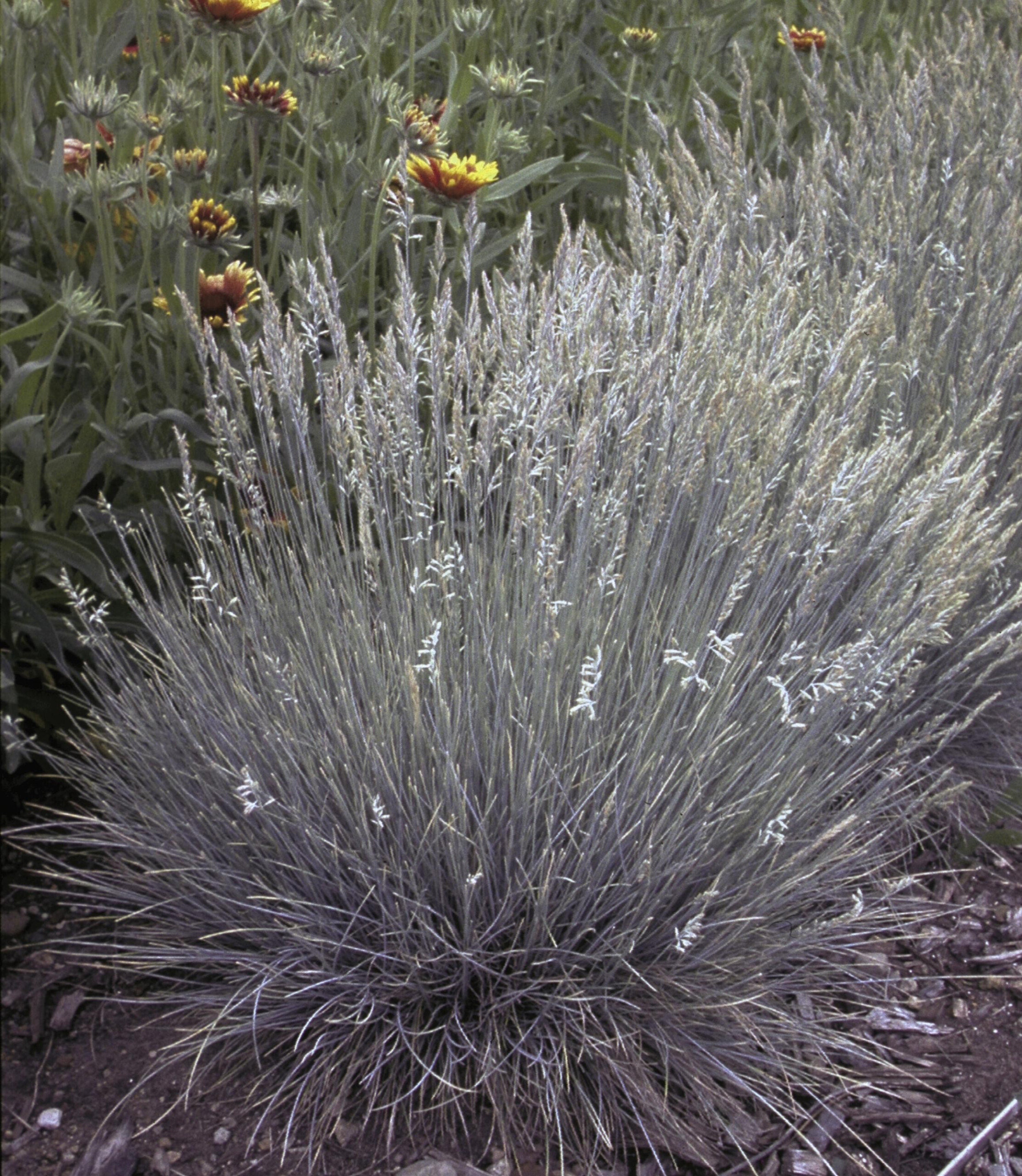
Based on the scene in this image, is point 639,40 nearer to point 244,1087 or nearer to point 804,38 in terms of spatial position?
point 804,38

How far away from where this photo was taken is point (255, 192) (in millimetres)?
1742

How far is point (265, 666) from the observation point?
146 cm

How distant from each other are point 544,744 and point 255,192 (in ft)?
2.96

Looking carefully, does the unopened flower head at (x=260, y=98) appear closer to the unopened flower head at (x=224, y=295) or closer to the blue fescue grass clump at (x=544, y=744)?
the unopened flower head at (x=224, y=295)

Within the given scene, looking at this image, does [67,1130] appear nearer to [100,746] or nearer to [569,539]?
[100,746]

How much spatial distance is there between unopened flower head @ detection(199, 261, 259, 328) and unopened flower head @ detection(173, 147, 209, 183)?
0.42ft

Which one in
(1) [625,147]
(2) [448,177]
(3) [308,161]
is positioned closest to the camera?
(2) [448,177]

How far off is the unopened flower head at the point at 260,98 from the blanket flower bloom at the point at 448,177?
19 cm

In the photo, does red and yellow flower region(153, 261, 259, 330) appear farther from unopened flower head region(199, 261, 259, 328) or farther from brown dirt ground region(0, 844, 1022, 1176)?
brown dirt ground region(0, 844, 1022, 1176)

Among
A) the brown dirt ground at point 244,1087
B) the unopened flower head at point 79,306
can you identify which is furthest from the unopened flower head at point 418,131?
the brown dirt ground at point 244,1087

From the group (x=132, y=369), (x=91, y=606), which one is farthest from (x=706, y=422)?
(x=132, y=369)

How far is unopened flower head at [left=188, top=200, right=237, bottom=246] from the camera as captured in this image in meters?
1.69

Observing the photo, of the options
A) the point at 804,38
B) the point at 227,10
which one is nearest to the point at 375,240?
the point at 227,10

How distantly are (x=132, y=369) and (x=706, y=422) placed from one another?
3.68 ft
